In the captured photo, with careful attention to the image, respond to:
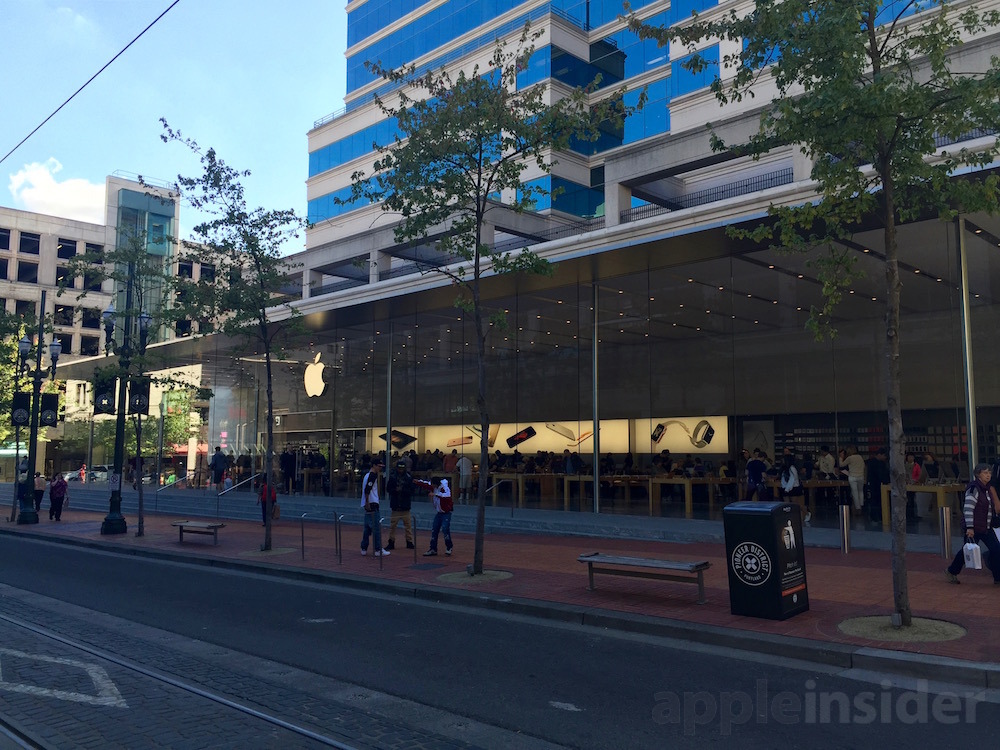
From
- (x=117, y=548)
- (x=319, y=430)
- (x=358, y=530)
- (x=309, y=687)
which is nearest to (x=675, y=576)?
(x=309, y=687)

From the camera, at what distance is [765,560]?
29.9ft

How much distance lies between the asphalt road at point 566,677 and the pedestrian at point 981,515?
466 cm

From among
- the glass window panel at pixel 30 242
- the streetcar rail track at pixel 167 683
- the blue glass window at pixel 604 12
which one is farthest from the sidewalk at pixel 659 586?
the glass window panel at pixel 30 242

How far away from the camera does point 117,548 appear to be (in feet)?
60.8

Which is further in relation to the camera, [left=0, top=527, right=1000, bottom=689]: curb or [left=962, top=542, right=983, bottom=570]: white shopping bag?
[left=962, top=542, right=983, bottom=570]: white shopping bag

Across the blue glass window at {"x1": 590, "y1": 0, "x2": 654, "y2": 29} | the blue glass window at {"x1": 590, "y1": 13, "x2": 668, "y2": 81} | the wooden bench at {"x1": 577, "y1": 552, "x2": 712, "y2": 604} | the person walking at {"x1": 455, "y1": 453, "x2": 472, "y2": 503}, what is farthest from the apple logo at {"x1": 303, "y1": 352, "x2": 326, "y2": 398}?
the wooden bench at {"x1": 577, "y1": 552, "x2": 712, "y2": 604}

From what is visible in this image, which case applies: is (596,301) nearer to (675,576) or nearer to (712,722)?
(675,576)

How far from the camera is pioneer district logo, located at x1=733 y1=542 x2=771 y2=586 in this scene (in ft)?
29.9

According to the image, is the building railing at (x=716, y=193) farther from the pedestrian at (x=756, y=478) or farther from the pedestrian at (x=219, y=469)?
the pedestrian at (x=219, y=469)

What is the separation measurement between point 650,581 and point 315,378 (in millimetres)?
23116

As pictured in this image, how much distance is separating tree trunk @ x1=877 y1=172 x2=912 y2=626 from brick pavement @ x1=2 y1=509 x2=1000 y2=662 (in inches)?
27.2

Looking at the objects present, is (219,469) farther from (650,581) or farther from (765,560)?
(765,560)

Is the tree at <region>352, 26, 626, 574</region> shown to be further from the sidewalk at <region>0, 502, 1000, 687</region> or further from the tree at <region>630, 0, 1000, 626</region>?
the tree at <region>630, 0, 1000, 626</region>

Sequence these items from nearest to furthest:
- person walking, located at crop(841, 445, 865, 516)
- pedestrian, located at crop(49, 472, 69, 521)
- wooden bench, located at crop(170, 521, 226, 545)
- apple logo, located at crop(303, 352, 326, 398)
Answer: wooden bench, located at crop(170, 521, 226, 545) → person walking, located at crop(841, 445, 865, 516) → pedestrian, located at crop(49, 472, 69, 521) → apple logo, located at crop(303, 352, 326, 398)
